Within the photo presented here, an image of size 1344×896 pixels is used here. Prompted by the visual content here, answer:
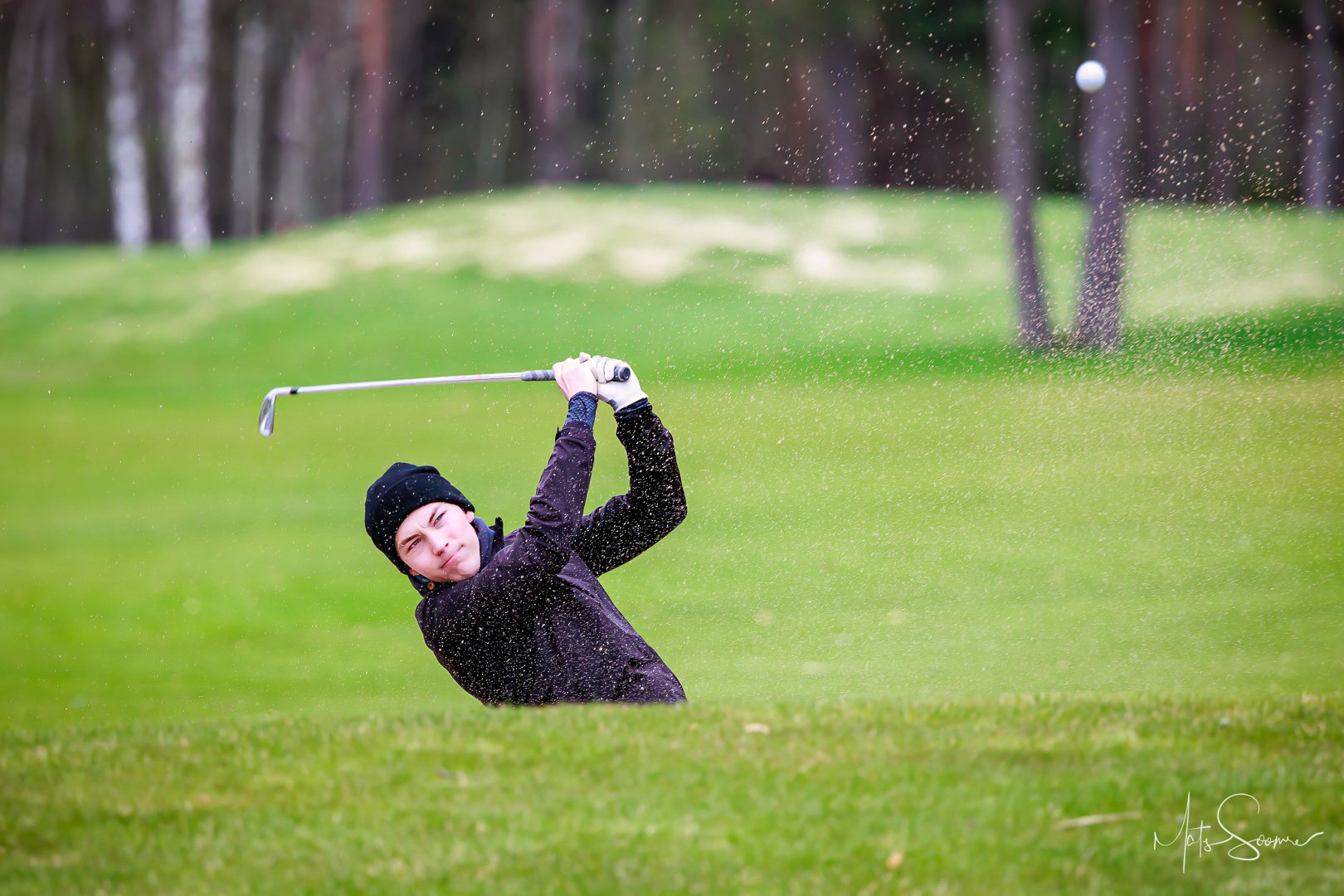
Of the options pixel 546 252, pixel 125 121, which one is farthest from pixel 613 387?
pixel 125 121

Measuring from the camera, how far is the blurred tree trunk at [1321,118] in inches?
910

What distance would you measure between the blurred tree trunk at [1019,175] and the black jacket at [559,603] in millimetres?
10252

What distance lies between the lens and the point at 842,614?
720 centimetres

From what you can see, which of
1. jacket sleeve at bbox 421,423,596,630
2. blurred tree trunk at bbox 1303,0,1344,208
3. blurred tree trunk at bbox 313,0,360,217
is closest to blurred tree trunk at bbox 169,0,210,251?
blurred tree trunk at bbox 313,0,360,217

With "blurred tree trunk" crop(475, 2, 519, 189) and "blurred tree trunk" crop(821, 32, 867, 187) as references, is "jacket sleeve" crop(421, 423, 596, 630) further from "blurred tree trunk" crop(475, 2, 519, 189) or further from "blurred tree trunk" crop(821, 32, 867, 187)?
"blurred tree trunk" crop(475, 2, 519, 189)

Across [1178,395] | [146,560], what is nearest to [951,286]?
[1178,395]

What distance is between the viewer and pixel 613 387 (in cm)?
386

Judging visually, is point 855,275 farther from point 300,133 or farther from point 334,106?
point 334,106

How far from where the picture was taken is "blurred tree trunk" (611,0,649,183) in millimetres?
33719

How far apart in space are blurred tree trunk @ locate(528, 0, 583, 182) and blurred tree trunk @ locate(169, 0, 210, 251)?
544cm

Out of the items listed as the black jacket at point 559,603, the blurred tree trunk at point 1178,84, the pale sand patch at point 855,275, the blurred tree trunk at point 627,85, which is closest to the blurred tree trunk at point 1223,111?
the blurred tree trunk at point 1178,84

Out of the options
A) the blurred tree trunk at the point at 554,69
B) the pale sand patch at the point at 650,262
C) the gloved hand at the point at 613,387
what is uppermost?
the blurred tree trunk at the point at 554,69

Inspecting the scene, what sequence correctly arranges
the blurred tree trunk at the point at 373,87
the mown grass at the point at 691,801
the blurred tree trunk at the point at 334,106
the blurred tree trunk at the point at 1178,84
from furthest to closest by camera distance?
the blurred tree trunk at the point at 334,106 → the blurred tree trunk at the point at 373,87 → the blurred tree trunk at the point at 1178,84 → the mown grass at the point at 691,801

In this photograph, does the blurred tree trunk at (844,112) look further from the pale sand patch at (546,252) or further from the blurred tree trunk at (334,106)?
the pale sand patch at (546,252)
